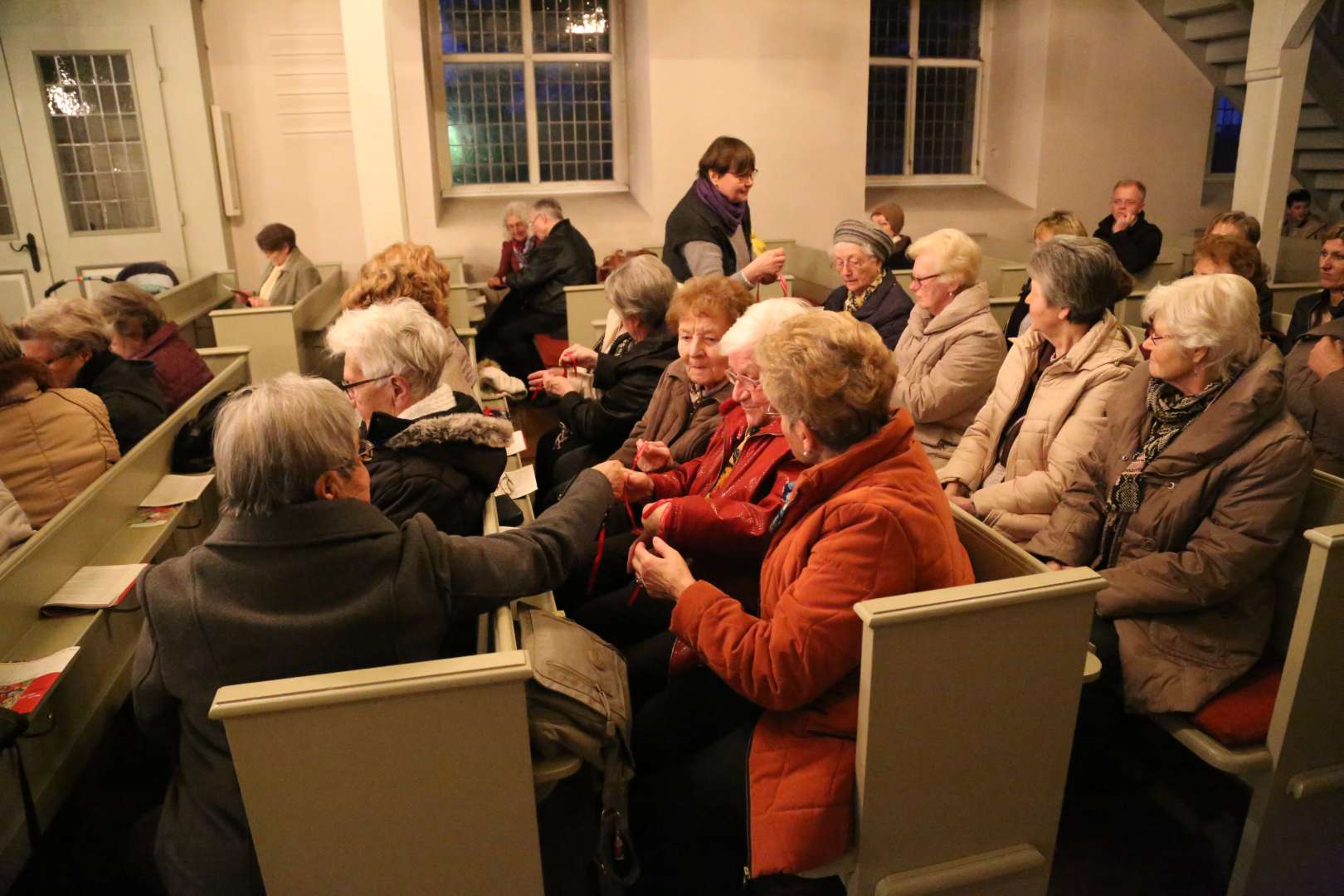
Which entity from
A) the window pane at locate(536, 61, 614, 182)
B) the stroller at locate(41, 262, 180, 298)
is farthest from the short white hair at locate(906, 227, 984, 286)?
the window pane at locate(536, 61, 614, 182)

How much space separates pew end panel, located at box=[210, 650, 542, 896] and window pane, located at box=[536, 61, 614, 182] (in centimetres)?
659

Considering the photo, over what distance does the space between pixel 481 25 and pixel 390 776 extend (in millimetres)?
6767

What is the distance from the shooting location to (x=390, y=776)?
56.7 inches

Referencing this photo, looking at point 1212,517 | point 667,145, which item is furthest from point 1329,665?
point 667,145

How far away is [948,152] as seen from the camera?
838cm

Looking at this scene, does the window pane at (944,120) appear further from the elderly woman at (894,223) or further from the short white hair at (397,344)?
the short white hair at (397,344)

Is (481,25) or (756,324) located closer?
(756,324)

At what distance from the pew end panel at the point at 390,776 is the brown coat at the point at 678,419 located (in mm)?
1180

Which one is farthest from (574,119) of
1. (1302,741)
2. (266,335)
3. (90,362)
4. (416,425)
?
(1302,741)

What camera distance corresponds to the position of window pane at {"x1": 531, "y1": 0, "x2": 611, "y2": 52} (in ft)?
23.6

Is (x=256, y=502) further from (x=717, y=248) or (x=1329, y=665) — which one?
(x=717, y=248)

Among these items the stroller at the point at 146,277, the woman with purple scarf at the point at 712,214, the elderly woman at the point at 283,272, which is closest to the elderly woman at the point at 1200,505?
the woman with purple scarf at the point at 712,214

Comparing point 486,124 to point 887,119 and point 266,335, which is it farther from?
point 266,335

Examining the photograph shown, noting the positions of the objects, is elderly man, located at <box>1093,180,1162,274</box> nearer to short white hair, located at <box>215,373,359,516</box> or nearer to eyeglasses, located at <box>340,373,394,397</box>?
eyeglasses, located at <box>340,373,394,397</box>
